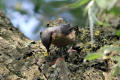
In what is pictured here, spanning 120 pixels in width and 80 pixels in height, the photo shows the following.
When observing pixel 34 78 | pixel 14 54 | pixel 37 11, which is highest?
pixel 37 11

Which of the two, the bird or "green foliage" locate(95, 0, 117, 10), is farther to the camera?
the bird

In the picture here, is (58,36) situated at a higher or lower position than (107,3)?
lower

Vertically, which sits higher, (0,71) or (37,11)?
(37,11)

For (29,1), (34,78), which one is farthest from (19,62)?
(29,1)

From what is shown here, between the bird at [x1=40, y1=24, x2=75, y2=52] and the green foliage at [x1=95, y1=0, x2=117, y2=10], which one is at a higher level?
the green foliage at [x1=95, y1=0, x2=117, y2=10]

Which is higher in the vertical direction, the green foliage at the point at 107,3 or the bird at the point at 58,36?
the green foliage at the point at 107,3

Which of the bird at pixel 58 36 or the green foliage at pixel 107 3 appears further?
the bird at pixel 58 36

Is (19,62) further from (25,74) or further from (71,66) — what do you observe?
(71,66)

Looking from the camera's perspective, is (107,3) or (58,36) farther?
(58,36)
